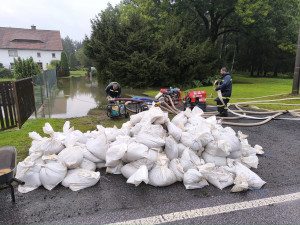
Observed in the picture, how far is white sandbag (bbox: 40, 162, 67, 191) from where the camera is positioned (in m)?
2.97

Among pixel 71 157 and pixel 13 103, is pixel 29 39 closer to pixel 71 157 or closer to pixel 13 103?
pixel 13 103

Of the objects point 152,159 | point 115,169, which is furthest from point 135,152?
point 115,169

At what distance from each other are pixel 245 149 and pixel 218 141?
0.84 meters

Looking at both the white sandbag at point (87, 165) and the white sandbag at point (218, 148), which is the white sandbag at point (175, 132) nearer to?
the white sandbag at point (218, 148)

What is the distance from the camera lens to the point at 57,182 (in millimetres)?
2998

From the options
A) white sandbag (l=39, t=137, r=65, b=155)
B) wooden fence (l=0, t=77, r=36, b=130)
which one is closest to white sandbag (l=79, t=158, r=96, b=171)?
white sandbag (l=39, t=137, r=65, b=155)

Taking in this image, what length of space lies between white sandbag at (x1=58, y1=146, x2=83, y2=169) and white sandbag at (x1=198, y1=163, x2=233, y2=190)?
1.75 m

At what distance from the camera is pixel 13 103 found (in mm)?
5816

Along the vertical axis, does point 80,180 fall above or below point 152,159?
below

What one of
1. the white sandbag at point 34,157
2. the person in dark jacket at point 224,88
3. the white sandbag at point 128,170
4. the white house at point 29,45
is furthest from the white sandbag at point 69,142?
the white house at point 29,45

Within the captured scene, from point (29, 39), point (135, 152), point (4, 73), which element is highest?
point (29, 39)

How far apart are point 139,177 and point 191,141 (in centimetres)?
107

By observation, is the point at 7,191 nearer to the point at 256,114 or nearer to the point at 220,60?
the point at 256,114

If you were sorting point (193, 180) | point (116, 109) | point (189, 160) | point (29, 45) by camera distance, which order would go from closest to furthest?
1. point (193, 180)
2. point (189, 160)
3. point (116, 109)
4. point (29, 45)
